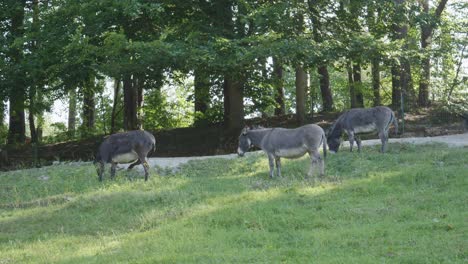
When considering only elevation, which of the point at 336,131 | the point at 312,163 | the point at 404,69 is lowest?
the point at 312,163

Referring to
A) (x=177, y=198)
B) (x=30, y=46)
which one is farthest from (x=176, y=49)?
(x=177, y=198)

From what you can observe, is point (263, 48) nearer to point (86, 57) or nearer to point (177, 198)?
point (86, 57)

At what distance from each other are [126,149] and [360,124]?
8.38 metres

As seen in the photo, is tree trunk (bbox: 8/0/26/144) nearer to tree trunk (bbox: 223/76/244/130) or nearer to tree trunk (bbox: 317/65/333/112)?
tree trunk (bbox: 223/76/244/130)

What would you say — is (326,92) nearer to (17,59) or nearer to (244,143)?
(17,59)

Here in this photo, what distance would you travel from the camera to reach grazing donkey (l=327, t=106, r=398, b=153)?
71.8 feet

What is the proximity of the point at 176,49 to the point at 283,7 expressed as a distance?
5124 mm

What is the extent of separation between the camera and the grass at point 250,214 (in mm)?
10859

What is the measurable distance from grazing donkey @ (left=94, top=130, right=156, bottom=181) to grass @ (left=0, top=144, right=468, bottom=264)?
65 cm

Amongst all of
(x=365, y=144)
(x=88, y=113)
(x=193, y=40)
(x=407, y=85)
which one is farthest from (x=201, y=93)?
(x=365, y=144)

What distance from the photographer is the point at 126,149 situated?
19.3 meters

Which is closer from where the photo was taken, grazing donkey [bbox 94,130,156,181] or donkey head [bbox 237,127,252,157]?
grazing donkey [bbox 94,130,156,181]

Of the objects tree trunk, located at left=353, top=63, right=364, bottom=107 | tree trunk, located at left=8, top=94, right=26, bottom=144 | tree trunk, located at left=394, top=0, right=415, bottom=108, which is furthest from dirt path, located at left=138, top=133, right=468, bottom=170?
tree trunk, located at left=8, top=94, right=26, bottom=144

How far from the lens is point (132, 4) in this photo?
77.5ft
